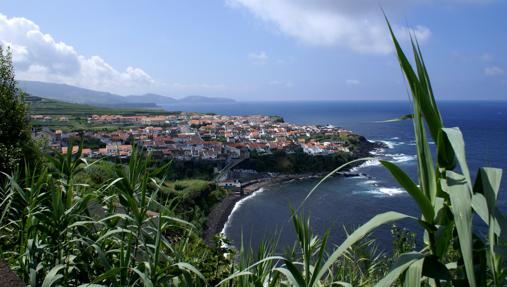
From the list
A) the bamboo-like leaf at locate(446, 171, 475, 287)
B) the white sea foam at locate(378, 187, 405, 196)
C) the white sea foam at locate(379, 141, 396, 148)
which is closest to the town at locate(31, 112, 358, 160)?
the white sea foam at locate(379, 141, 396, 148)

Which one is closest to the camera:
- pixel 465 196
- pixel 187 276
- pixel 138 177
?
pixel 465 196

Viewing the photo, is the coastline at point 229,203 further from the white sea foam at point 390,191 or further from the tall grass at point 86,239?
the tall grass at point 86,239

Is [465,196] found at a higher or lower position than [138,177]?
higher

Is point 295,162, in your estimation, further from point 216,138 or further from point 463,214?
point 463,214

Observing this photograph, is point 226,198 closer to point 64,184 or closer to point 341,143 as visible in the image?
point 341,143

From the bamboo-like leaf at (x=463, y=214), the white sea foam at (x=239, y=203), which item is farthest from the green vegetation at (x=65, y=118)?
the bamboo-like leaf at (x=463, y=214)

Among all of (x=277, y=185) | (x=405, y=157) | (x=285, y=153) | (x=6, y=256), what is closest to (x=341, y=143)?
(x=285, y=153)

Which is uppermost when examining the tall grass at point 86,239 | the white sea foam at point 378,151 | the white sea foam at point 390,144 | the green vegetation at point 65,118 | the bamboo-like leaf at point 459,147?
the bamboo-like leaf at point 459,147

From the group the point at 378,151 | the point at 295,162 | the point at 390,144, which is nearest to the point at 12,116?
the point at 295,162
